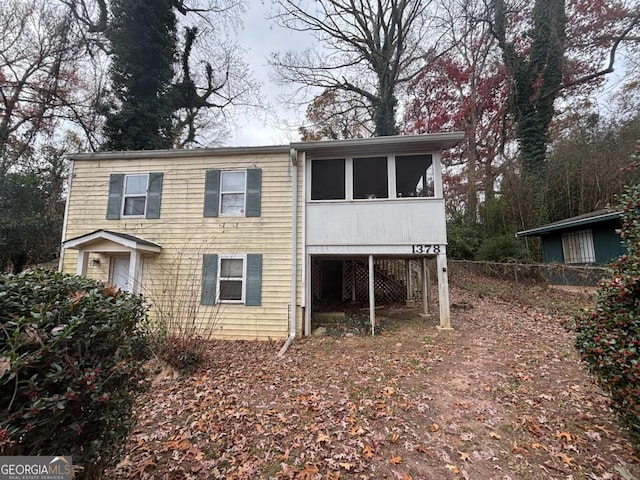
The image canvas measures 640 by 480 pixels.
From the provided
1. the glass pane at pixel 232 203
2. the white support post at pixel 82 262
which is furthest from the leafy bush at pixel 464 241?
the white support post at pixel 82 262

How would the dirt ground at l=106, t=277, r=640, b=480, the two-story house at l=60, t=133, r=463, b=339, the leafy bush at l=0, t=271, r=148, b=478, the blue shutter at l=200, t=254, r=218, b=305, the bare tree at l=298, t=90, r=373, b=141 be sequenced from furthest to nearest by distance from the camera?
the bare tree at l=298, t=90, r=373, b=141
the blue shutter at l=200, t=254, r=218, b=305
the two-story house at l=60, t=133, r=463, b=339
the dirt ground at l=106, t=277, r=640, b=480
the leafy bush at l=0, t=271, r=148, b=478

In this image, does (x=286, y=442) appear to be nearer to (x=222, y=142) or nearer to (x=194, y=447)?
(x=194, y=447)

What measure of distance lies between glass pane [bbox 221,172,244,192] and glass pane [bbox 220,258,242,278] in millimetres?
2011

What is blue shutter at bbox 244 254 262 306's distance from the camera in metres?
7.73

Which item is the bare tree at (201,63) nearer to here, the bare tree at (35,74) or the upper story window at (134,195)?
the bare tree at (35,74)

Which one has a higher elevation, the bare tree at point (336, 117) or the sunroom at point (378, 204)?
the bare tree at point (336, 117)

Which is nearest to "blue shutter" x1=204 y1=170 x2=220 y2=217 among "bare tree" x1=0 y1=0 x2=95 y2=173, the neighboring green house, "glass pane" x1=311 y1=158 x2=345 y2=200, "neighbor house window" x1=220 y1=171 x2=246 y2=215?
"neighbor house window" x1=220 y1=171 x2=246 y2=215

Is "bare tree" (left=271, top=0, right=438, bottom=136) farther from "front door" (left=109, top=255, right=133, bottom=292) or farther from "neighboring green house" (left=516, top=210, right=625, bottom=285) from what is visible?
"front door" (left=109, top=255, right=133, bottom=292)

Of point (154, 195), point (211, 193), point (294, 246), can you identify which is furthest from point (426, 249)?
point (154, 195)

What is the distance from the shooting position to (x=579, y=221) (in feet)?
35.8

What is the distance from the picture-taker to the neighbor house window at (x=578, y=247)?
11477 millimetres

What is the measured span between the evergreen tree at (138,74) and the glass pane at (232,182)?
9.27 metres

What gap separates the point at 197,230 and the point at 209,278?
55.7 inches

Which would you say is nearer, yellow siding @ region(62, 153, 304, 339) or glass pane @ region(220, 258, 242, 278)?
yellow siding @ region(62, 153, 304, 339)
